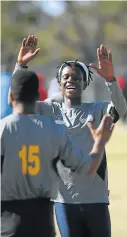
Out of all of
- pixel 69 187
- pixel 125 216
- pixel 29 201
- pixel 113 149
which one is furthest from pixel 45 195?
pixel 113 149

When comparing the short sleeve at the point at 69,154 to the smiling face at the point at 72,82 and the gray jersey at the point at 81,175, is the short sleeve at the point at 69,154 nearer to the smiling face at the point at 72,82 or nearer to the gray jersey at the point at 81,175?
the gray jersey at the point at 81,175

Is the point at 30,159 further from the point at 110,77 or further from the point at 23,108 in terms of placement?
the point at 110,77

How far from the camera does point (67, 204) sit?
5.68m

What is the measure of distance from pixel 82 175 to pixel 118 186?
6589 mm

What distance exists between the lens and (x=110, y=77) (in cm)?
566

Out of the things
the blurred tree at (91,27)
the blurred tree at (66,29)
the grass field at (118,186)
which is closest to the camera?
the grass field at (118,186)

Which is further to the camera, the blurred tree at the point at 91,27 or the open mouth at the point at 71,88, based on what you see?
the blurred tree at the point at 91,27

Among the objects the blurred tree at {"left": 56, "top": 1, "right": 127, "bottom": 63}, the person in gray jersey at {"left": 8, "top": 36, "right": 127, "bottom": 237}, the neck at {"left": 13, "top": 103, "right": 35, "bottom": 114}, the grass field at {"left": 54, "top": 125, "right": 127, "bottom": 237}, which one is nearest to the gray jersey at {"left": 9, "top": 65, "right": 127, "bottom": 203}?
the person in gray jersey at {"left": 8, "top": 36, "right": 127, "bottom": 237}

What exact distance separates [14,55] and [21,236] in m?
48.5

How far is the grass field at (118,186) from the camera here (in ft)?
29.3

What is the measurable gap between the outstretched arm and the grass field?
9.83 feet

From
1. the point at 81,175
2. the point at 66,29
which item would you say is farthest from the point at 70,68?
the point at 66,29

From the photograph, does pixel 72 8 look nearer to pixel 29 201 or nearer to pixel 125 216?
pixel 125 216

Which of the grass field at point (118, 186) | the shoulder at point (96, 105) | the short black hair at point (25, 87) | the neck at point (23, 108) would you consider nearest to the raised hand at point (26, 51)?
the shoulder at point (96, 105)
